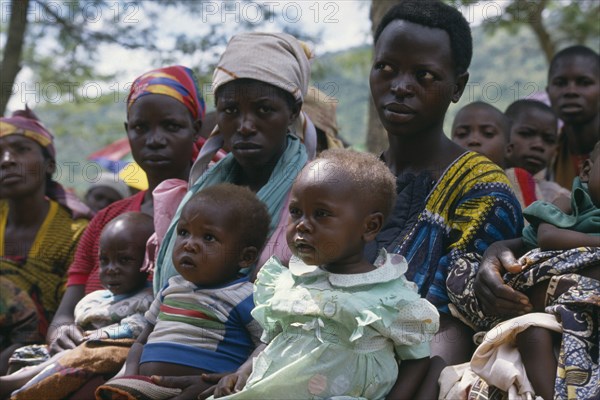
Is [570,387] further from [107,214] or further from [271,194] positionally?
[107,214]

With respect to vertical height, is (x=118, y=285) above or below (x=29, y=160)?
below

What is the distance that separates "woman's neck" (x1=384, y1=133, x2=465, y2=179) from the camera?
355cm

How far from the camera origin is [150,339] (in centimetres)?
362

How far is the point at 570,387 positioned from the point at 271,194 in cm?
170

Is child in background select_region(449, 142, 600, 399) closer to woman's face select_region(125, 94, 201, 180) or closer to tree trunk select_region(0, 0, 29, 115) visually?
woman's face select_region(125, 94, 201, 180)

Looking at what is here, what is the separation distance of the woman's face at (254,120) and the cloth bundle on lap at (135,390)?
1150 mm

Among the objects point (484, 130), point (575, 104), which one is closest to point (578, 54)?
point (575, 104)

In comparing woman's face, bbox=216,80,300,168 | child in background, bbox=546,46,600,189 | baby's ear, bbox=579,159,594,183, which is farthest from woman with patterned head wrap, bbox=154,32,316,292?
child in background, bbox=546,46,600,189

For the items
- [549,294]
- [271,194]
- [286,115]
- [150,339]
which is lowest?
[150,339]

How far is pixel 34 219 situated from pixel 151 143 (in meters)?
1.35

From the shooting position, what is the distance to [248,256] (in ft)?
12.1

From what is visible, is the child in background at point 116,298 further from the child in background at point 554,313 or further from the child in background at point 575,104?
the child in background at point 575,104

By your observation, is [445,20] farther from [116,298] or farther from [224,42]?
[224,42]

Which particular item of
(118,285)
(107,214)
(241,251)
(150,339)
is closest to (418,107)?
(241,251)
